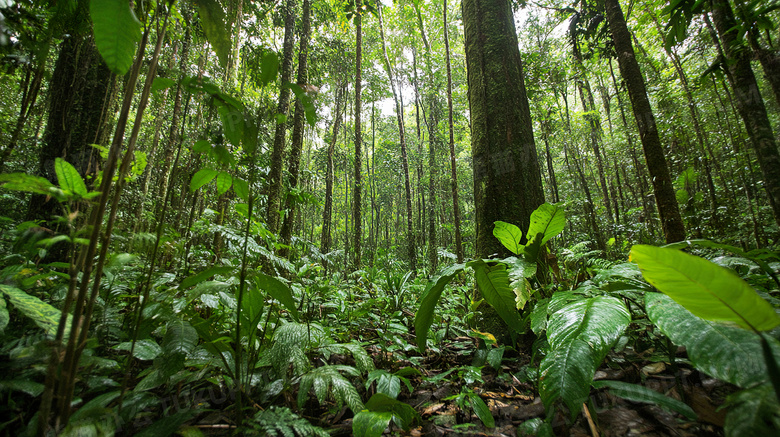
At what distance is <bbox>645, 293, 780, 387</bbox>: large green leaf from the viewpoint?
0.57 meters

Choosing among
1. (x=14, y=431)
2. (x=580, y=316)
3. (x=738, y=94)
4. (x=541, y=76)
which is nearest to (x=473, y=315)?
(x=580, y=316)

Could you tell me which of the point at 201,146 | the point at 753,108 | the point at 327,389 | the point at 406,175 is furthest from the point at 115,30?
the point at 406,175

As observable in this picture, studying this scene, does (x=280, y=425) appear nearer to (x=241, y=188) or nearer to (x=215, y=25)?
(x=241, y=188)

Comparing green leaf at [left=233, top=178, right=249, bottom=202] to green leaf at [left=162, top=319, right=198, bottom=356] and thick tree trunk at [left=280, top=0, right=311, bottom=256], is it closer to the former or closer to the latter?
green leaf at [left=162, top=319, right=198, bottom=356]

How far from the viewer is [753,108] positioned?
9.34 ft

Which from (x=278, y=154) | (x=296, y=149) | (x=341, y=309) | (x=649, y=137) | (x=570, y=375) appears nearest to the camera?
(x=570, y=375)

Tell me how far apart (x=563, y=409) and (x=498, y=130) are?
1612 millimetres

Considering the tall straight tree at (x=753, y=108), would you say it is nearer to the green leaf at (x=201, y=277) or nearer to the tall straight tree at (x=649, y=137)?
the tall straight tree at (x=649, y=137)

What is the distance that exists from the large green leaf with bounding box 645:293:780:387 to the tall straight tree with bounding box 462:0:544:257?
A: 3.68 ft

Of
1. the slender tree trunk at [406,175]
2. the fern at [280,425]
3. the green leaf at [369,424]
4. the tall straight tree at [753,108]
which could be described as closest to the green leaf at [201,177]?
the fern at [280,425]

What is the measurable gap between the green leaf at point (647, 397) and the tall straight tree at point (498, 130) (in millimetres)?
968

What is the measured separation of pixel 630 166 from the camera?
416 inches

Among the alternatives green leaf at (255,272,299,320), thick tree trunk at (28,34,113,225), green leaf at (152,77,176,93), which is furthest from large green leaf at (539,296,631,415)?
thick tree trunk at (28,34,113,225)

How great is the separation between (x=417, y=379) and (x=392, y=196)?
1488cm
